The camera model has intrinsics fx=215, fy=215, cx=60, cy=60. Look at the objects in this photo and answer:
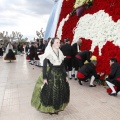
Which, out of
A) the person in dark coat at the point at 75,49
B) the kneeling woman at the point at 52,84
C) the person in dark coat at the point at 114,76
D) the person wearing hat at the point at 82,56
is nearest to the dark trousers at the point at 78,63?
the person wearing hat at the point at 82,56

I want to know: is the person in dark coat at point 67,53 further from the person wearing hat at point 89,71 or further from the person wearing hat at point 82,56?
the person wearing hat at point 89,71

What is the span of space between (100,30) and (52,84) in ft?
16.2

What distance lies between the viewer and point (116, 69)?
21.2ft

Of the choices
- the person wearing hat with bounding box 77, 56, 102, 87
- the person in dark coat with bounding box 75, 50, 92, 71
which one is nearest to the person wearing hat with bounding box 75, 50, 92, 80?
the person in dark coat with bounding box 75, 50, 92, 71

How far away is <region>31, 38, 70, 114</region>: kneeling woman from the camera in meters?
4.86

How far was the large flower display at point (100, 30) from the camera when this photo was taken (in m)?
8.08

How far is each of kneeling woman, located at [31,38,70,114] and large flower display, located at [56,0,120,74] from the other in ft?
10.7

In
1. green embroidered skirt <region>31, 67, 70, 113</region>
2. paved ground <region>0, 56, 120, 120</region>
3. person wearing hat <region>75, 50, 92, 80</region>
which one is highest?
person wearing hat <region>75, 50, 92, 80</region>

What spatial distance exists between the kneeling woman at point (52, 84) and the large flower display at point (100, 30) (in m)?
3.25

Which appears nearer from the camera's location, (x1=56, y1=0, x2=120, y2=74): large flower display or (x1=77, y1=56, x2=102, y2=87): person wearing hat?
(x1=77, y1=56, x2=102, y2=87): person wearing hat

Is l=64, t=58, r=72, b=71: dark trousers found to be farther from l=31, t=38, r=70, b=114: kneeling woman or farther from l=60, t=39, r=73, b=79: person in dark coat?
l=31, t=38, r=70, b=114: kneeling woman

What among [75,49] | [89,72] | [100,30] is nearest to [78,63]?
[75,49]

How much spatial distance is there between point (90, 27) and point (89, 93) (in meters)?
4.00

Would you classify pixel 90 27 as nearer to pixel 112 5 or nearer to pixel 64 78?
pixel 112 5
